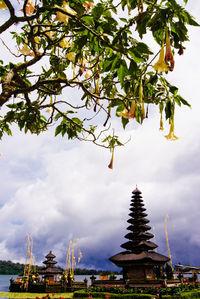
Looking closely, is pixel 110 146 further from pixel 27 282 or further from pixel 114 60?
pixel 27 282

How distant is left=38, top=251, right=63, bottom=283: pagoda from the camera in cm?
3145

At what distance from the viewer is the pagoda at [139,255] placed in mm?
23141

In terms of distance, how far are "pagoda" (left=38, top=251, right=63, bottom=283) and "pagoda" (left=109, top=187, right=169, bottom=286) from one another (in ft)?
35.5

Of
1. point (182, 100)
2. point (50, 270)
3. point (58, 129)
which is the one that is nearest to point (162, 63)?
point (182, 100)

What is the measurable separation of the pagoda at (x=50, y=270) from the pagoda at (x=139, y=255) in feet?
35.5

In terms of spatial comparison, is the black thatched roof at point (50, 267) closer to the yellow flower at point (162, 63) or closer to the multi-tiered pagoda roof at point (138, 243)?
the multi-tiered pagoda roof at point (138, 243)

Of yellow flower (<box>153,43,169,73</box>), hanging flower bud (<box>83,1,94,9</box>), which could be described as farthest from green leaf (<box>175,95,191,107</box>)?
hanging flower bud (<box>83,1,94,9</box>)

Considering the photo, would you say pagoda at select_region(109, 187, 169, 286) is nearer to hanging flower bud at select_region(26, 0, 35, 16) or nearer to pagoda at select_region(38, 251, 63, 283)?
pagoda at select_region(38, 251, 63, 283)

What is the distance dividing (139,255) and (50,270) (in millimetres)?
13377

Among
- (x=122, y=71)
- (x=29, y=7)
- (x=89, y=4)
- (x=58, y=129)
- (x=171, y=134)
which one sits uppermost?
(x=29, y=7)

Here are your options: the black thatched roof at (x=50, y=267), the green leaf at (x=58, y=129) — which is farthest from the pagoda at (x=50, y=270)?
the green leaf at (x=58, y=129)

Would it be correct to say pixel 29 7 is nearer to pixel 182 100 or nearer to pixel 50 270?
pixel 182 100

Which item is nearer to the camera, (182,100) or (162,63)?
(162,63)

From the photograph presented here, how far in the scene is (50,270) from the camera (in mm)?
31594
